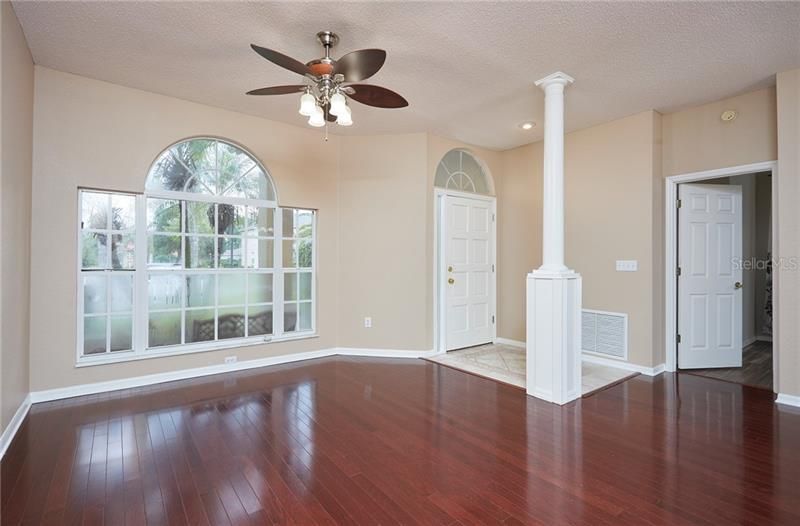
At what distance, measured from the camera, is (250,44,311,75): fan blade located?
2023mm

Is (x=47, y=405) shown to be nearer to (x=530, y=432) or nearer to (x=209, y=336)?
(x=209, y=336)

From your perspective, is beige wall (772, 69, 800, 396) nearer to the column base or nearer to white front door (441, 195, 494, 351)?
the column base

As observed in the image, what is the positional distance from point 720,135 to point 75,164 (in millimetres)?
5817

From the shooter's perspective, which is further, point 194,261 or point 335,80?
point 194,261

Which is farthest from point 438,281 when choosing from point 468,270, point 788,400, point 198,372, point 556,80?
point 788,400

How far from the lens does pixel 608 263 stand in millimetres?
4195

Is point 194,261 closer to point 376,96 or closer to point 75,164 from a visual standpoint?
point 75,164

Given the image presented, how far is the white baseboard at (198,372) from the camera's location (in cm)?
311

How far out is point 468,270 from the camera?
4945mm

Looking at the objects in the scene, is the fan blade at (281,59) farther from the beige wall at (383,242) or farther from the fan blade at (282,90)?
the beige wall at (383,242)

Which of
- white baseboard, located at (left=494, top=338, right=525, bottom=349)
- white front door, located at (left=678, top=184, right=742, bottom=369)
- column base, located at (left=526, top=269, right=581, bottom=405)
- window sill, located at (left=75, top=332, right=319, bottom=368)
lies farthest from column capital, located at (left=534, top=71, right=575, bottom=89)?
window sill, located at (left=75, top=332, right=319, bottom=368)

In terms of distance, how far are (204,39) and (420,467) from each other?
3137 mm

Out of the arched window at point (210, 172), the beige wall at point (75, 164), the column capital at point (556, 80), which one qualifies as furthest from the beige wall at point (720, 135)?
the beige wall at point (75, 164)

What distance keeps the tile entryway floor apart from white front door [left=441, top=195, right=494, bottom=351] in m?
0.27
